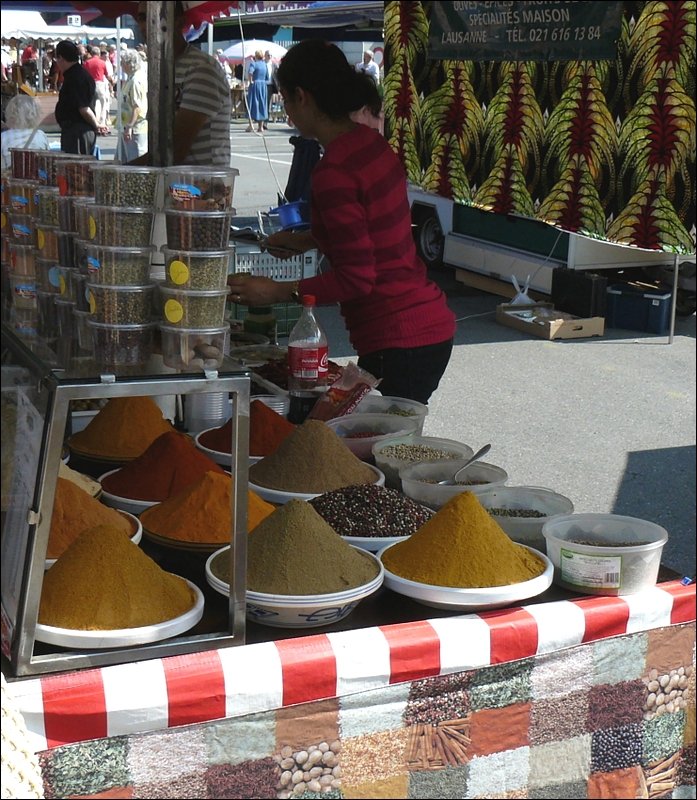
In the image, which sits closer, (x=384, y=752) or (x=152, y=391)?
(x=152, y=391)

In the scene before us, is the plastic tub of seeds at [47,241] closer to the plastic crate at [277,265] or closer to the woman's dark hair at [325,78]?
the woman's dark hair at [325,78]

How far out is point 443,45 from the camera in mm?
3254

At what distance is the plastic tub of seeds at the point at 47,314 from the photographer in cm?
168

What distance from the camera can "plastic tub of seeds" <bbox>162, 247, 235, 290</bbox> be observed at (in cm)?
145

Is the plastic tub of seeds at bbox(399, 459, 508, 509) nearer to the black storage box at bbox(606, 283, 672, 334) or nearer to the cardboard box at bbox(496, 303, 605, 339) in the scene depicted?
the cardboard box at bbox(496, 303, 605, 339)

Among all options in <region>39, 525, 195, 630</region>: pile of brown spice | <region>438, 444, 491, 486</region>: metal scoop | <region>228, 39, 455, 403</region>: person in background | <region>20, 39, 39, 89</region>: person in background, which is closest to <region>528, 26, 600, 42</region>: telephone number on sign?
<region>228, 39, 455, 403</region>: person in background

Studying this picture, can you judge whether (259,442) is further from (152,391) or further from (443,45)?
(443,45)

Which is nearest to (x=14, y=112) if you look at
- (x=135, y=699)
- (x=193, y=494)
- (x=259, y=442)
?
(x=259, y=442)

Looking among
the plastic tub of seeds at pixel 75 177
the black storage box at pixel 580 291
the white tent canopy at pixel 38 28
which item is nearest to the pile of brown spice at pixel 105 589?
the plastic tub of seeds at pixel 75 177

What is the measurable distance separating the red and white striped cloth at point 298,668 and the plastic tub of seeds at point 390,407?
3.10 feet

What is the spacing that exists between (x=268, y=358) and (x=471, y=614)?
1.56 meters

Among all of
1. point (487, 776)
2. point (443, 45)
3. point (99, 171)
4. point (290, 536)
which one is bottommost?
point (487, 776)

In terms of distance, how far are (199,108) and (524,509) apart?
7.37 feet

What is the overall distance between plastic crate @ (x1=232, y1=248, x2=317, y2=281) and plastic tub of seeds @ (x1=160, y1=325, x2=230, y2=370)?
340 cm
